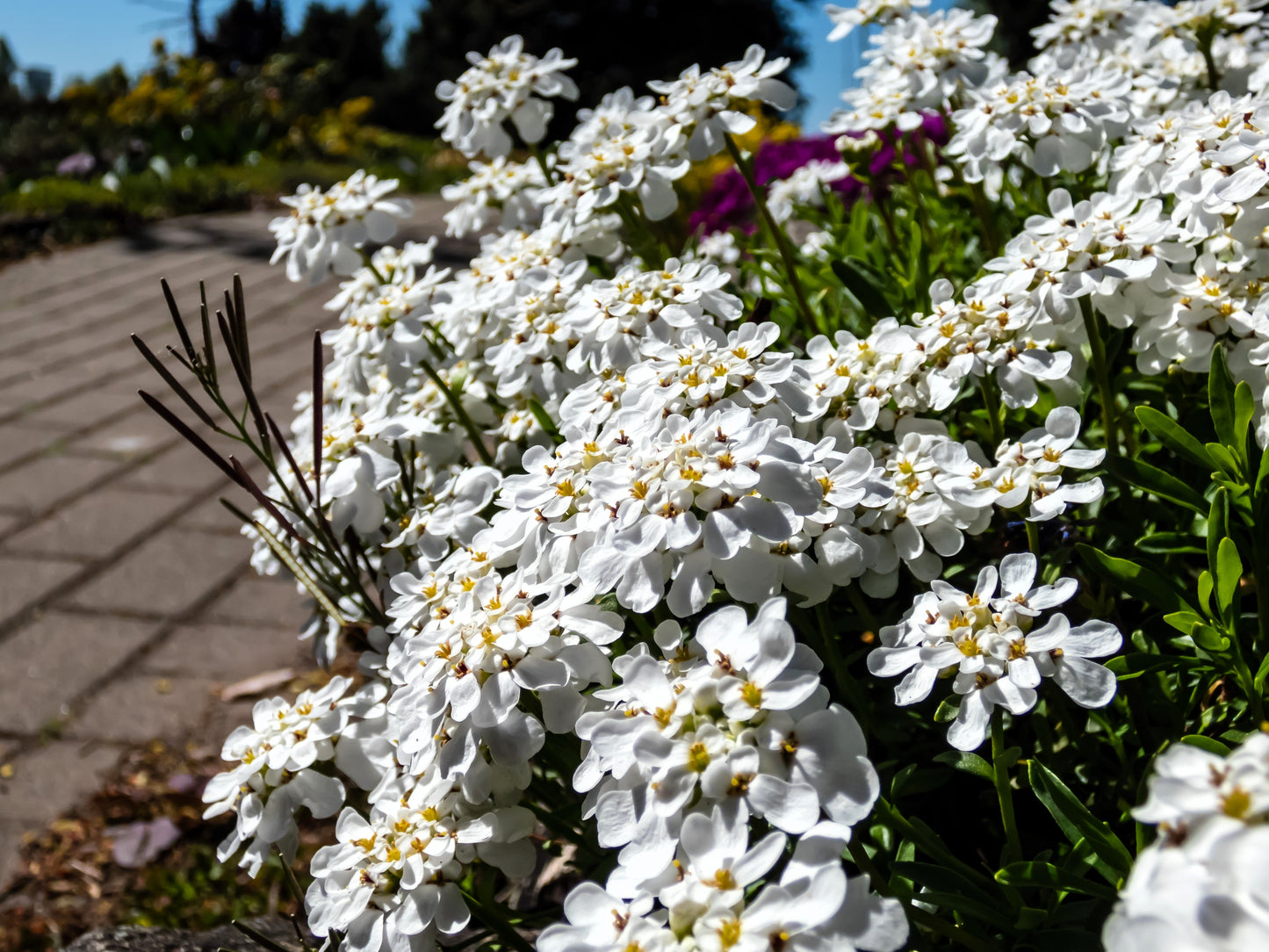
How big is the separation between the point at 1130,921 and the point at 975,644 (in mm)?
365

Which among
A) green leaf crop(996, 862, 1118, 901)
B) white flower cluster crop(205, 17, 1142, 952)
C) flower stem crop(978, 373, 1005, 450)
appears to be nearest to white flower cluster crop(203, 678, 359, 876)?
white flower cluster crop(205, 17, 1142, 952)

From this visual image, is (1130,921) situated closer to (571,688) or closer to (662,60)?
(571,688)

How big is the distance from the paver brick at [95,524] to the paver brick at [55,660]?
408 mm

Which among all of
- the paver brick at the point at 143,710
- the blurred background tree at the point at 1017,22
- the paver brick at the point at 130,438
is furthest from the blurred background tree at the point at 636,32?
the paver brick at the point at 143,710

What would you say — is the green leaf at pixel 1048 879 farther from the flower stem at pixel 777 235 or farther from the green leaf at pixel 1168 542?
the flower stem at pixel 777 235

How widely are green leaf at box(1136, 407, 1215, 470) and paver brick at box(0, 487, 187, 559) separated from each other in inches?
125

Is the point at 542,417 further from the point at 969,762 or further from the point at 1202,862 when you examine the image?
the point at 1202,862

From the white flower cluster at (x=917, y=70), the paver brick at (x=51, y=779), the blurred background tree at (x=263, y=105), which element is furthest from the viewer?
the blurred background tree at (x=263, y=105)

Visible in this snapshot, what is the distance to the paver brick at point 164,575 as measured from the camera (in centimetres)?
310

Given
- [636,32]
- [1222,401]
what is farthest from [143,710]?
[636,32]

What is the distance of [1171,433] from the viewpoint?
108cm

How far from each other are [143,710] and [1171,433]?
2.45 metres

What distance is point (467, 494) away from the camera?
1.34m

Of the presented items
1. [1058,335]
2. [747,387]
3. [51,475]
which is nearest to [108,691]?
[51,475]
